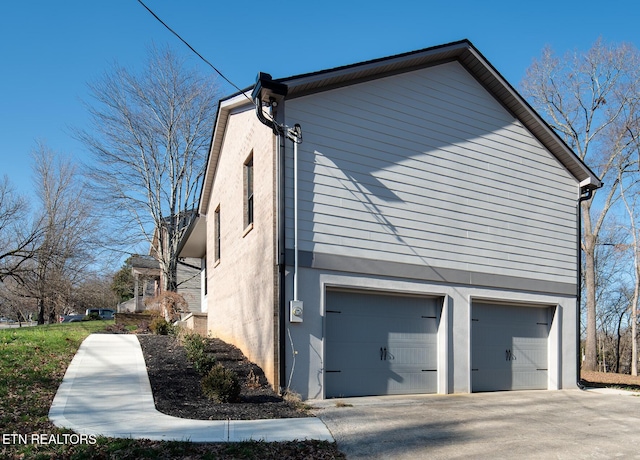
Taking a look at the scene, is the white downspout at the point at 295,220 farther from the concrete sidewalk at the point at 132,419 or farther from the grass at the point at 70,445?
the grass at the point at 70,445

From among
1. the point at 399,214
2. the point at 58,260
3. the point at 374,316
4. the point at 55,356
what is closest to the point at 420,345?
the point at 374,316

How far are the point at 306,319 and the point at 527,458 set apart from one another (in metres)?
4.51

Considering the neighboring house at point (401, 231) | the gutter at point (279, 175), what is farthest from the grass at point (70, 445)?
the neighboring house at point (401, 231)

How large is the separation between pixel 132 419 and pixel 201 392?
1856 mm

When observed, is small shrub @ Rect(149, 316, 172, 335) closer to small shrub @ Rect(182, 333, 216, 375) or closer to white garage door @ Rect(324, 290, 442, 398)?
small shrub @ Rect(182, 333, 216, 375)

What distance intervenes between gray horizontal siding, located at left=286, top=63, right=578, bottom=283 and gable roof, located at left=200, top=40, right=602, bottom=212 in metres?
0.21

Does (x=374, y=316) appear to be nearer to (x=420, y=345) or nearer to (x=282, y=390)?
(x=420, y=345)

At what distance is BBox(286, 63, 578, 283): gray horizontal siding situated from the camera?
11195 mm

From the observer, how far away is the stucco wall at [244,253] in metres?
10.8

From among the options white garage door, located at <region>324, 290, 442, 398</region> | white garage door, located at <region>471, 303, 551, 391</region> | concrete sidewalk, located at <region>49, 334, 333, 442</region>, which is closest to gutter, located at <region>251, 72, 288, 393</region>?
white garage door, located at <region>324, 290, 442, 398</region>

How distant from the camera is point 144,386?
9867 mm

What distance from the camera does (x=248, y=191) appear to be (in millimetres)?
13461

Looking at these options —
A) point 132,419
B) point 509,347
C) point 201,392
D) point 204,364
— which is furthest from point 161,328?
point 509,347

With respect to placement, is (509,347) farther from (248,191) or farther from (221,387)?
(221,387)
